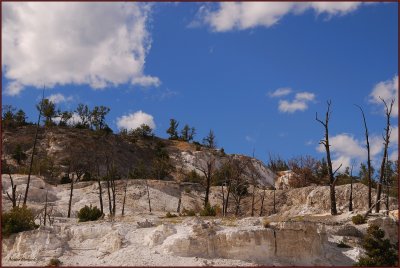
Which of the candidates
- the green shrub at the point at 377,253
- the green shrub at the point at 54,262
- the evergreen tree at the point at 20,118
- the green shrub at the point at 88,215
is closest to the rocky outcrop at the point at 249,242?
the green shrub at the point at 377,253

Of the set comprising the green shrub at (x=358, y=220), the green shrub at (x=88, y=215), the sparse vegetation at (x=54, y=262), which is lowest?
the sparse vegetation at (x=54, y=262)

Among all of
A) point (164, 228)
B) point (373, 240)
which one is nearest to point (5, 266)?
Result: point (164, 228)

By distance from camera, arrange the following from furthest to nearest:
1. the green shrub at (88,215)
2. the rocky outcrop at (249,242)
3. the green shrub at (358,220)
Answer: the green shrub at (88,215)
the green shrub at (358,220)
the rocky outcrop at (249,242)

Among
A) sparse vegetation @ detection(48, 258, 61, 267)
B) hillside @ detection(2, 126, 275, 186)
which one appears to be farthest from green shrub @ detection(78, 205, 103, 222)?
hillside @ detection(2, 126, 275, 186)

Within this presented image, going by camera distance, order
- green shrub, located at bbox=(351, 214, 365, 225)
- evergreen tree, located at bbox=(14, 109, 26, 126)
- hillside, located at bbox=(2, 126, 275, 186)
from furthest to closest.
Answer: evergreen tree, located at bbox=(14, 109, 26, 126)
hillside, located at bbox=(2, 126, 275, 186)
green shrub, located at bbox=(351, 214, 365, 225)

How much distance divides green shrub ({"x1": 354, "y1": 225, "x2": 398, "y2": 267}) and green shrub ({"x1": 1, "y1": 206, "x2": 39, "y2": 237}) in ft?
52.7

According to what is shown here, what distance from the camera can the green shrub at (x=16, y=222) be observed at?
2286 cm

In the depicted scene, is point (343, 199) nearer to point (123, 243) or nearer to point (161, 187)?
point (161, 187)

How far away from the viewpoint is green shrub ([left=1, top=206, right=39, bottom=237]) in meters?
22.9

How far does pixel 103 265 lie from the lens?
20047 mm

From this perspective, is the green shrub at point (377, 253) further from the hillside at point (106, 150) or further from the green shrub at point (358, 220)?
the hillside at point (106, 150)

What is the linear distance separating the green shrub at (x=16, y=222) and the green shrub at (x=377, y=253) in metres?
16.1

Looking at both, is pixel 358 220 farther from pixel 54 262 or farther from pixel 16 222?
pixel 16 222

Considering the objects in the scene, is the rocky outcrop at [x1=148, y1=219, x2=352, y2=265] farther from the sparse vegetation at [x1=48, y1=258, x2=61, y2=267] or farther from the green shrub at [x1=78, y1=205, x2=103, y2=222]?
the green shrub at [x1=78, y1=205, x2=103, y2=222]
